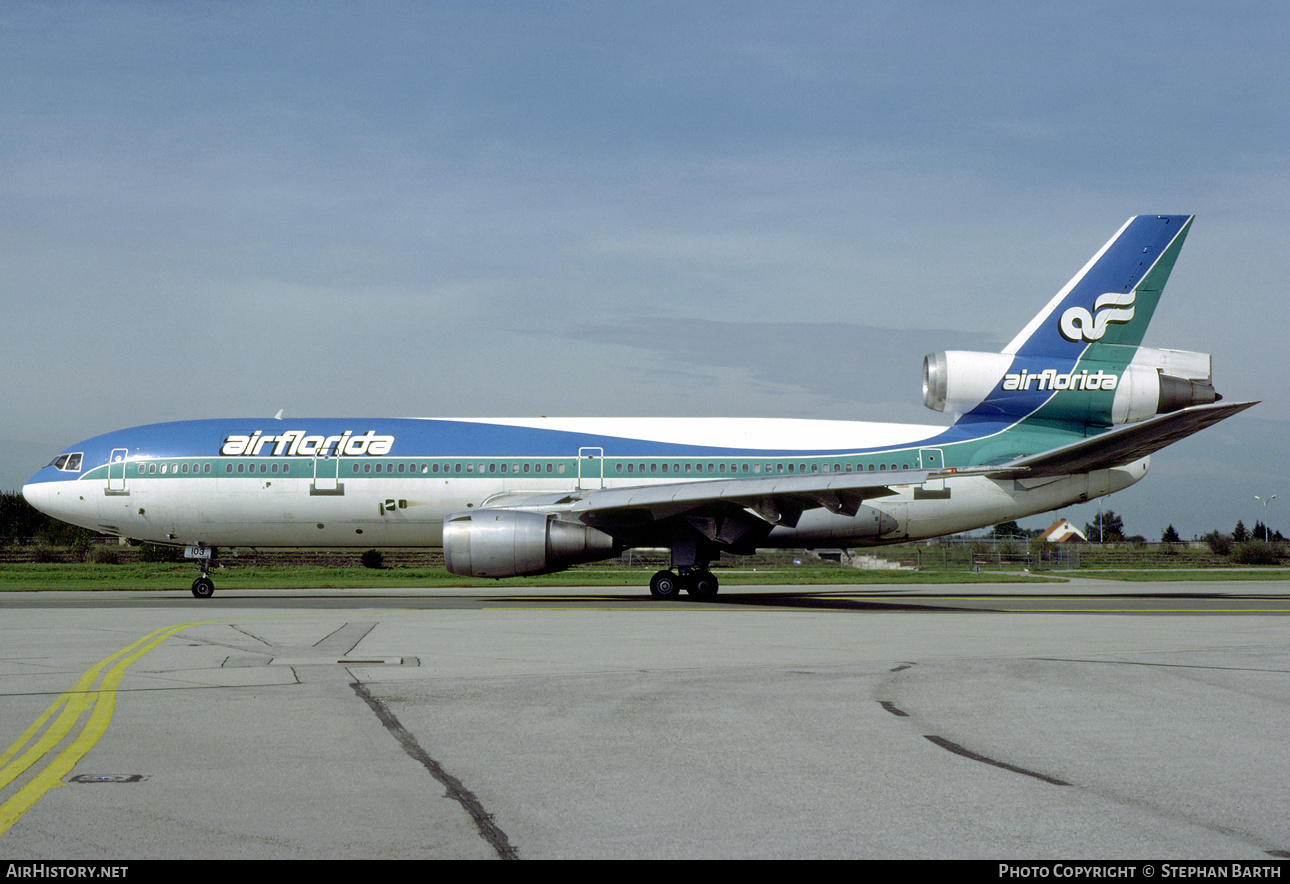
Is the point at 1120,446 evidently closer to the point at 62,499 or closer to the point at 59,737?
the point at 59,737

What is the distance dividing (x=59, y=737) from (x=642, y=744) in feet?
12.7

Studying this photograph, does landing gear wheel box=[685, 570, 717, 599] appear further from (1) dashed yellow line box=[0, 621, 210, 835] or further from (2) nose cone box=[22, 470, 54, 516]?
(2) nose cone box=[22, 470, 54, 516]

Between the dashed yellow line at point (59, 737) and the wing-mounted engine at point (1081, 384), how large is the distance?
19.3 metres

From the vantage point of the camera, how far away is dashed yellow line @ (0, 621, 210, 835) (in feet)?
18.2

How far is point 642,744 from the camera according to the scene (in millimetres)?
7008

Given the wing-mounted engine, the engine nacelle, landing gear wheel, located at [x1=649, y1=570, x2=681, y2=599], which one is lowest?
landing gear wheel, located at [x1=649, y1=570, x2=681, y2=599]

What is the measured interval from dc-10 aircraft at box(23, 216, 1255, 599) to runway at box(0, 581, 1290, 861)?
963 centimetres

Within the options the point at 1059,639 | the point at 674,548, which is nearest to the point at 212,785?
the point at 1059,639

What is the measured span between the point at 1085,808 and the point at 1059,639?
947 cm

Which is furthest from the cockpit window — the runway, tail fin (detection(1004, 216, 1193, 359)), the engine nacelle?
tail fin (detection(1004, 216, 1193, 359))

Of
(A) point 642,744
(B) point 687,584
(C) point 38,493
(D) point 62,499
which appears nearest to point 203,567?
(D) point 62,499

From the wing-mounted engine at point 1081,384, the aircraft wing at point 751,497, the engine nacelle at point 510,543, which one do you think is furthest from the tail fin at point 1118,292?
the engine nacelle at point 510,543

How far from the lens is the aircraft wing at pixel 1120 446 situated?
20.4 m

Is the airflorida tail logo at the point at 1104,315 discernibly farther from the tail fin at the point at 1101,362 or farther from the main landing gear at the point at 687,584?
the main landing gear at the point at 687,584
